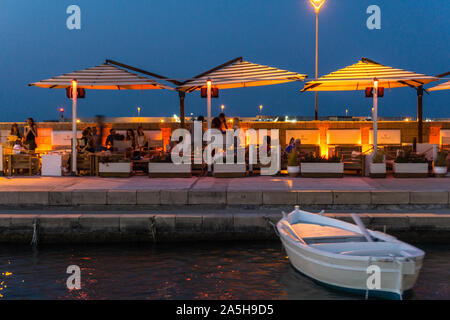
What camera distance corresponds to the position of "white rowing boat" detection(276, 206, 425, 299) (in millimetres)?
7461

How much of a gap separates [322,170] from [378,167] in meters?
1.42

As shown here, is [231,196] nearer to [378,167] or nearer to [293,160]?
[293,160]

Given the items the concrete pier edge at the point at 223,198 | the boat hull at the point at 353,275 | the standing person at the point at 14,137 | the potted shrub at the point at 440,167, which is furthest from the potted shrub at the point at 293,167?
the standing person at the point at 14,137

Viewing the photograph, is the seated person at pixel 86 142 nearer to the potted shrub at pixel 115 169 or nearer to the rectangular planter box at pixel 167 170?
the potted shrub at pixel 115 169

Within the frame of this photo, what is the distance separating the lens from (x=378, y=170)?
14.0 metres

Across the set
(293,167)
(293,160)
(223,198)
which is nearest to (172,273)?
(223,198)

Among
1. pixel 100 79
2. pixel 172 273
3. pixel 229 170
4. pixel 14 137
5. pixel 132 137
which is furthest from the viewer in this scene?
pixel 132 137

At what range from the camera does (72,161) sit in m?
15.1

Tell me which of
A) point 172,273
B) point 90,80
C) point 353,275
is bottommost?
point 172,273

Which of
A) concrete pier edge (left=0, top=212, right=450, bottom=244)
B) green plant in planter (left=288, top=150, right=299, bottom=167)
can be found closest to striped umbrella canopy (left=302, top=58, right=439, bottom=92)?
green plant in planter (left=288, top=150, right=299, bottom=167)

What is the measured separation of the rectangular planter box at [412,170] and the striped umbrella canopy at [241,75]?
3461 mm

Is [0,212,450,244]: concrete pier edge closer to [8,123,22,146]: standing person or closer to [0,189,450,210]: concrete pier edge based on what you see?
[0,189,450,210]: concrete pier edge
